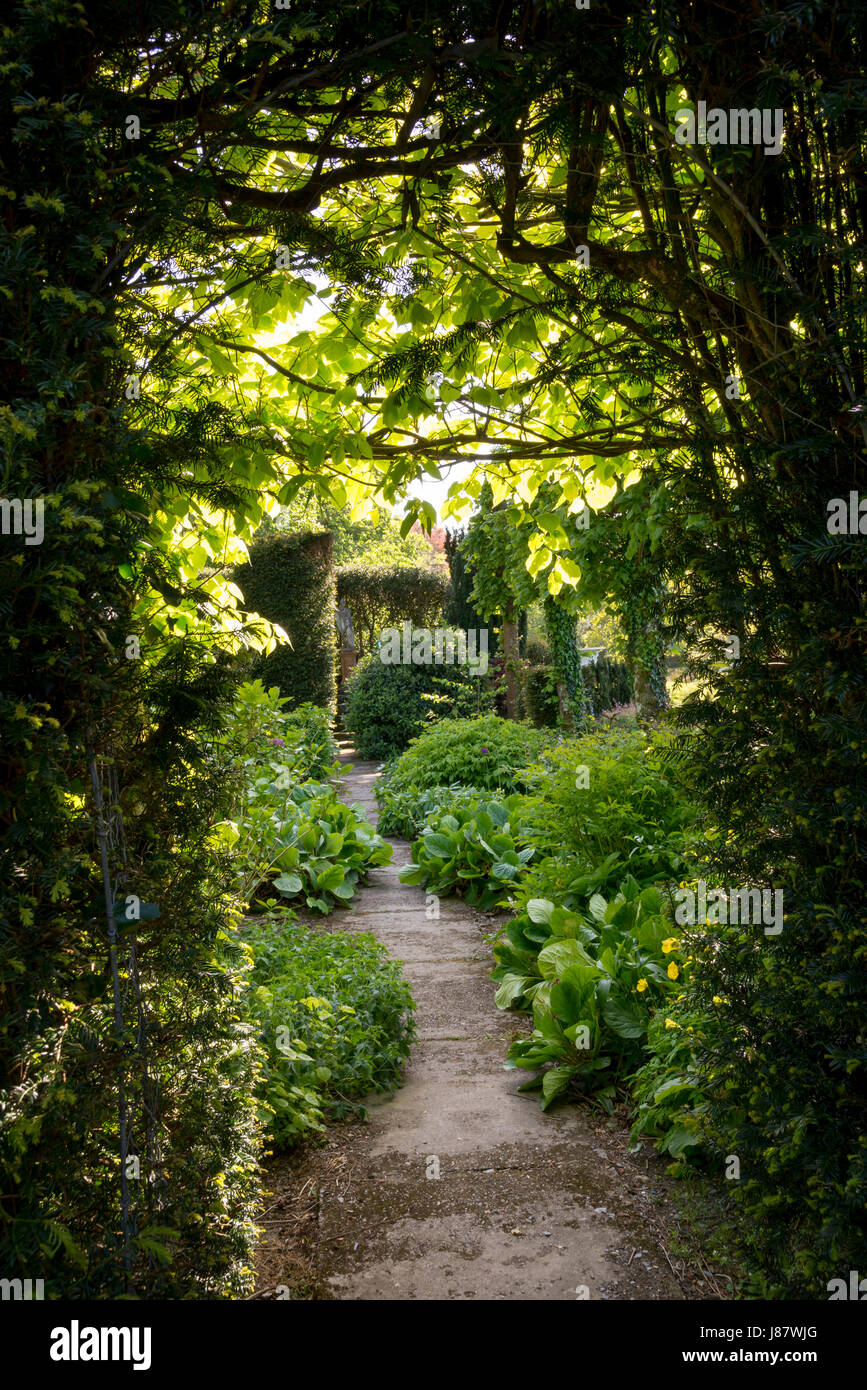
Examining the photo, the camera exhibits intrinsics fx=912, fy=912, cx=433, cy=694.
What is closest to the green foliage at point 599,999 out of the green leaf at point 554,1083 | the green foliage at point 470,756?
the green leaf at point 554,1083

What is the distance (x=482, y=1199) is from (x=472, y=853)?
14.1ft

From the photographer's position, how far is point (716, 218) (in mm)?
2746

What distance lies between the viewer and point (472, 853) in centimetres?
755

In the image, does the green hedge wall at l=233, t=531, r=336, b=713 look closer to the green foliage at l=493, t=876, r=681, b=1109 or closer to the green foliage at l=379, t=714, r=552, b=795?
the green foliage at l=379, t=714, r=552, b=795

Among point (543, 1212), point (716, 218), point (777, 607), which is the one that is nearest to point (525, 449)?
point (716, 218)

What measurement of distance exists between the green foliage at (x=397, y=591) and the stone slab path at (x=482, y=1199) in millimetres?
15954

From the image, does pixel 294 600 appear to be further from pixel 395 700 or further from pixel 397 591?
pixel 397 591

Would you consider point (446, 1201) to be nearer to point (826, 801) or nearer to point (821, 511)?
point (826, 801)

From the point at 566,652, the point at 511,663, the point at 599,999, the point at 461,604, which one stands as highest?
the point at 461,604

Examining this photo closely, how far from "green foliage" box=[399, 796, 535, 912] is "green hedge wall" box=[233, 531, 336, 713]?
7.08m

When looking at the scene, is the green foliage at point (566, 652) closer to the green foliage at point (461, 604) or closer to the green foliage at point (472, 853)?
the green foliage at point (461, 604)

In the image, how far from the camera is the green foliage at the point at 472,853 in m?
7.29

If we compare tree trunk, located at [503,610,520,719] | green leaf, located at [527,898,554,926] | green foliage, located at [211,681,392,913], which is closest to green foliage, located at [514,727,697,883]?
green leaf, located at [527,898,554,926]

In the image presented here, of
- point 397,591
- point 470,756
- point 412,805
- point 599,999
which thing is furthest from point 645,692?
point 397,591
